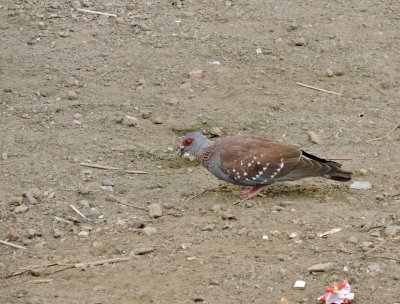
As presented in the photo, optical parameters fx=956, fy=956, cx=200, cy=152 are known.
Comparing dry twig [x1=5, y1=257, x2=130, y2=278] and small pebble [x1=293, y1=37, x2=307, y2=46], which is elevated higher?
small pebble [x1=293, y1=37, x2=307, y2=46]

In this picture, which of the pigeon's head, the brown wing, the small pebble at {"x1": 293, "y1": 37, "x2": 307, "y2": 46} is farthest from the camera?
the small pebble at {"x1": 293, "y1": 37, "x2": 307, "y2": 46}

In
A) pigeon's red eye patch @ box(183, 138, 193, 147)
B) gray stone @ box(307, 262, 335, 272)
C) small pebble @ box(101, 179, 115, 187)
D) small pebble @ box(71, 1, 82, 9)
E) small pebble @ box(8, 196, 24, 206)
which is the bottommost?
small pebble @ box(101, 179, 115, 187)

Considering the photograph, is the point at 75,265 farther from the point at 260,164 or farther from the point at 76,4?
the point at 76,4

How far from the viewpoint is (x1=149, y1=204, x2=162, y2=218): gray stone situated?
21.9 feet

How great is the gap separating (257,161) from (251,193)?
0.84 ft

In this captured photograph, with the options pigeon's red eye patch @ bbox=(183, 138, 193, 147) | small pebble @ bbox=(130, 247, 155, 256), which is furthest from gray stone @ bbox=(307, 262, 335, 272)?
pigeon's red eye patch @ bbox=(183, 138, 193, 147)

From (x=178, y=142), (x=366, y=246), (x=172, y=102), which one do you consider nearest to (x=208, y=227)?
(x=366, y=246)

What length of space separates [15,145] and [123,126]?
3.11ft

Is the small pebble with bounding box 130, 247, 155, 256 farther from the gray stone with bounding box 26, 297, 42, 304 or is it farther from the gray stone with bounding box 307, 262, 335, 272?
the gray stone with bounding box 307, 262, 335, 272

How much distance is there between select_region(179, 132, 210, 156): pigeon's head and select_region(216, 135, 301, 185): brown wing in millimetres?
293

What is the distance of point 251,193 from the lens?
7.16 metres

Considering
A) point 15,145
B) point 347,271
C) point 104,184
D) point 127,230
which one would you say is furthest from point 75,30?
point 347,271

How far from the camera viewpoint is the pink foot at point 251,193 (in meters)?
7.11

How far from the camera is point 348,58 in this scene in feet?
30.3
